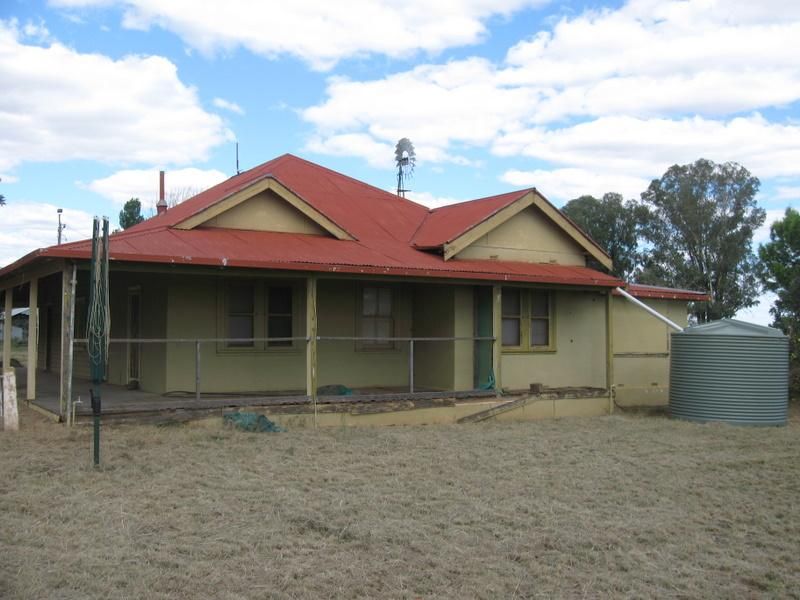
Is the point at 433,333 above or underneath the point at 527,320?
underneath

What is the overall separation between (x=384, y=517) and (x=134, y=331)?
9.65 m

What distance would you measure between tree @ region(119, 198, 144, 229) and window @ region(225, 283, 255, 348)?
2479 centimetres

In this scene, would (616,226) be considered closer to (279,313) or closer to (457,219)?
(457,219)

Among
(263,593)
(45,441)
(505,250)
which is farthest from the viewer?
(505,250)

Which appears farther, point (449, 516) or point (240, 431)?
point (240, 431)

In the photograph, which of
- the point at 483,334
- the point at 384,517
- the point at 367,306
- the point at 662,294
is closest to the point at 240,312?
the point at 367,306

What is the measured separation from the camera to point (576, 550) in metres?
6.43

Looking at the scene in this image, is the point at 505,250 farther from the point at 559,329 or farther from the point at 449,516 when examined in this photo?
the point at 449,516

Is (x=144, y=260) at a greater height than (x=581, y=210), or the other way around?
(x=581, y=210)

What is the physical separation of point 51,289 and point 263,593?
1760 cm

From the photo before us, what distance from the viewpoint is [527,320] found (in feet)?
52.6

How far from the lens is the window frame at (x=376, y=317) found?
50.2 feet

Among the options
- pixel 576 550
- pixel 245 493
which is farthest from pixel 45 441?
pixel 576 550

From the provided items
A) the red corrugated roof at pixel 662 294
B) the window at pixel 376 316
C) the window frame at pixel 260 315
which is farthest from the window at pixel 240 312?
the red corrugated roof at pixel 662 294
